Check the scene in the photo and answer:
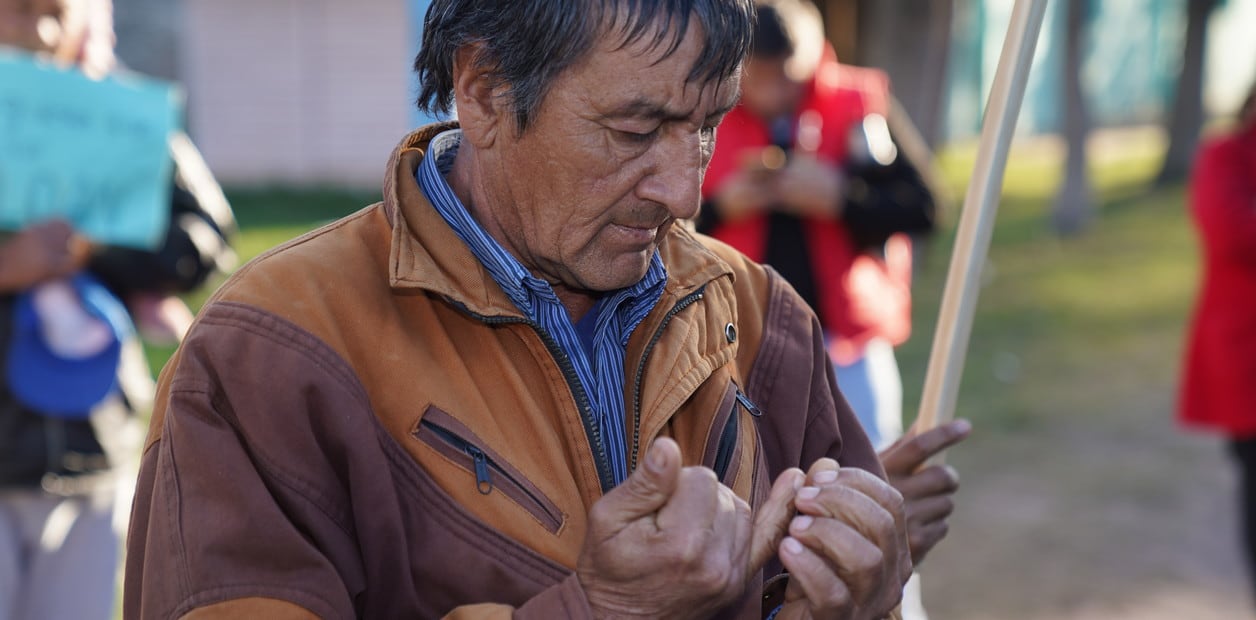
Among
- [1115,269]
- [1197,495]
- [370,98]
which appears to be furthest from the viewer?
[370,98]

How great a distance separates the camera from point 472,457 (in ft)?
5.55

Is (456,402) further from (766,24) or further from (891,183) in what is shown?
(891,183)

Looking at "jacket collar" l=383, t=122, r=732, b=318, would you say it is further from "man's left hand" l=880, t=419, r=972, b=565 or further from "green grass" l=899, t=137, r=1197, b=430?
"green grass" l=899, t=137, r=1197, b=430

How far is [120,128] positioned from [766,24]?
69.3 inches

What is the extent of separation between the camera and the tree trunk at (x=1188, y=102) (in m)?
15.8

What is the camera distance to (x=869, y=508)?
1717 mm

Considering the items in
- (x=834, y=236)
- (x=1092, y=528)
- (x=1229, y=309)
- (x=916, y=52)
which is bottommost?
(x=1092, y=528)

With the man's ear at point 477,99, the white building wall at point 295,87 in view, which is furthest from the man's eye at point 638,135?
the white building wall at point 295,87

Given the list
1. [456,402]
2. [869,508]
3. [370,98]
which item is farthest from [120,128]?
[370,98]

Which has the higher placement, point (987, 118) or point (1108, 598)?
point (987, 118)

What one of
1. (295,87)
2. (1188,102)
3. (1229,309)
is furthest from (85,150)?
(1188,102)

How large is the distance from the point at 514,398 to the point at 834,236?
2.54 m

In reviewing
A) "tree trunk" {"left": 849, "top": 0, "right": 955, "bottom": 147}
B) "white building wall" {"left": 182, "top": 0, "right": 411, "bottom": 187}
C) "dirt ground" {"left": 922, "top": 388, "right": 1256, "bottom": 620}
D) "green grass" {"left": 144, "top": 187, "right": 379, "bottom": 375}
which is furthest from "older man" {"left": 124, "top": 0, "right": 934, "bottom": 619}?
"white building wall" {"left": 182, "top": 0, "right": 411, "bottom": 187}

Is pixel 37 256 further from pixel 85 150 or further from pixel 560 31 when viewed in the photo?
pixel 560 31
